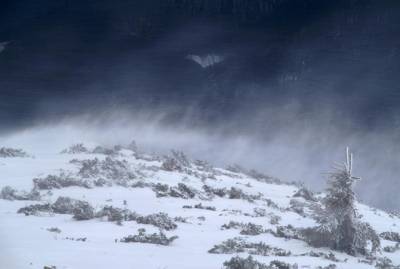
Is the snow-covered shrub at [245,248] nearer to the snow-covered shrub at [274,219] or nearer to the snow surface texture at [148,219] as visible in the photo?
the snow surface texture at [148,219]

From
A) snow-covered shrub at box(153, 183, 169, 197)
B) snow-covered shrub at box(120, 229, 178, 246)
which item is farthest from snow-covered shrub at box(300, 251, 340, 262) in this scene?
snow-covered shrub at box(153, 183, 169, 197)

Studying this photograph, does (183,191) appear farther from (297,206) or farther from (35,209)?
(35,209)

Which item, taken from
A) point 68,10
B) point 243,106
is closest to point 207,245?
point 68,10

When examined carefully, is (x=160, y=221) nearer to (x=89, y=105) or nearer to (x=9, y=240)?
(x=9, y=240)

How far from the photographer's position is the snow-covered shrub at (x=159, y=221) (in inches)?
481

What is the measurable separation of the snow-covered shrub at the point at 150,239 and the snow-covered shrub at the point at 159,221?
3.75ft

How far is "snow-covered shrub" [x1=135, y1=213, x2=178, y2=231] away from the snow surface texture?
0.02 meters

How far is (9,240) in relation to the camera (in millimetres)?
9664

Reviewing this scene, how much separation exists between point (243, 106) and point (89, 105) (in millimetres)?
8920

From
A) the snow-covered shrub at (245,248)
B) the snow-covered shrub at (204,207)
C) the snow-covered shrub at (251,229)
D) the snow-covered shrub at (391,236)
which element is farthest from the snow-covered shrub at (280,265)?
the snow-covered shrub at (391,236)

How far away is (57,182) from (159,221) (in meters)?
4.67

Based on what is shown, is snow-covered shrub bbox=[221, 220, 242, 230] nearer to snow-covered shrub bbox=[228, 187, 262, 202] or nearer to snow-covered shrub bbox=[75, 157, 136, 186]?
snow-covered shrub bbox=[228, 187, 262, 202]

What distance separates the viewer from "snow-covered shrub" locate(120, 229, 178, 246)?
10.6m

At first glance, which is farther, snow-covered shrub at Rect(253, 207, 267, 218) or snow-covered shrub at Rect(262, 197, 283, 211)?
snow-covered shrub at Rect(262, 197, 283, 211)
